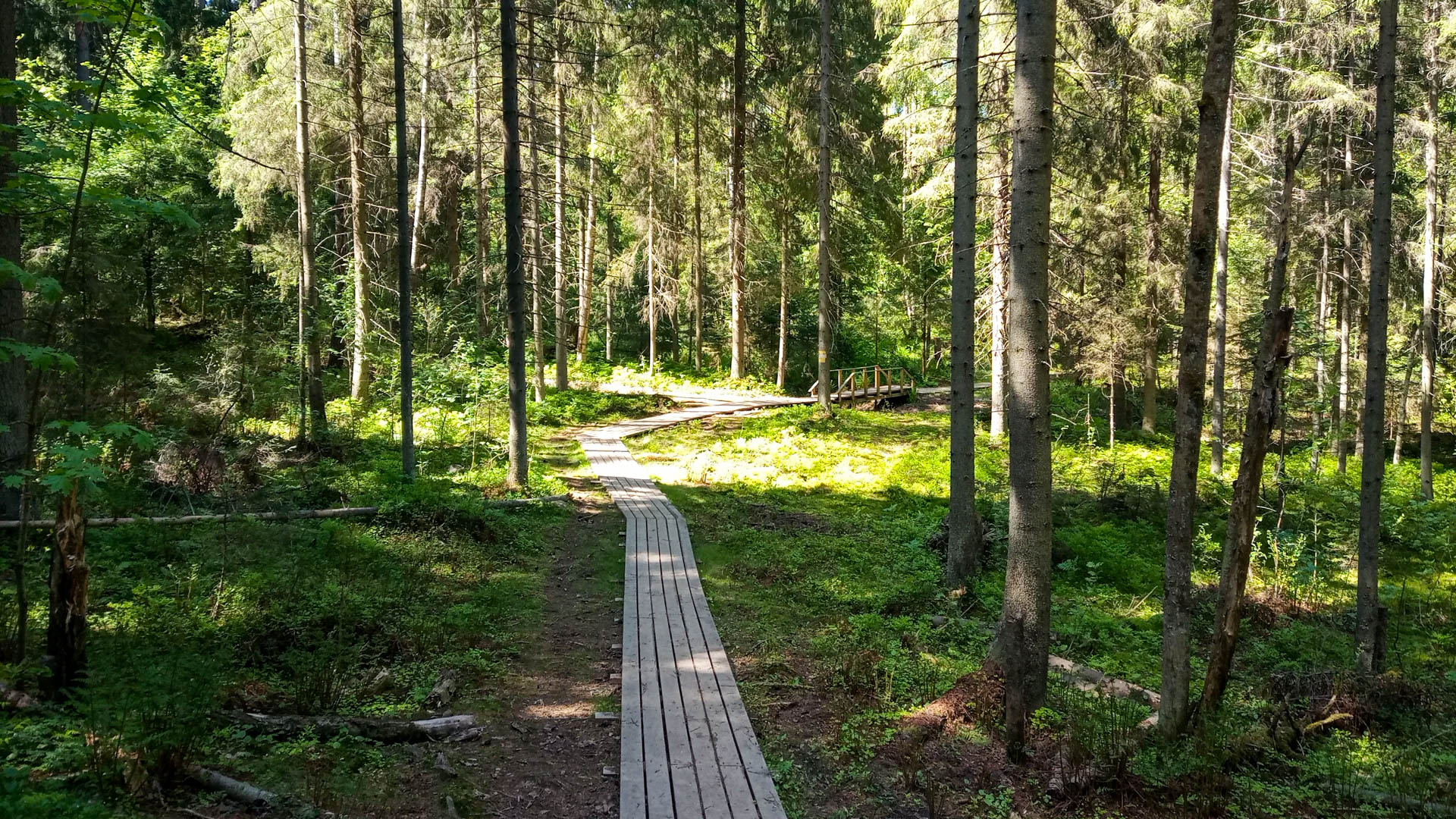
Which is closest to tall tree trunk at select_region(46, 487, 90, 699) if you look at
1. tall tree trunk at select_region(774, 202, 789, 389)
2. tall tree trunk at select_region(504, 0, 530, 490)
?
tall tree trunk at select_region(504, 0, 530, 490)

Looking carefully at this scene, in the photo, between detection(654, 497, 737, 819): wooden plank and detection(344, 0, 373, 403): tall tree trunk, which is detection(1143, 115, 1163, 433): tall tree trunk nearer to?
detection(654, 497, 737, 819): wooden plank

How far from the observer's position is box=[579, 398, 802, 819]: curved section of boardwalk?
430cm

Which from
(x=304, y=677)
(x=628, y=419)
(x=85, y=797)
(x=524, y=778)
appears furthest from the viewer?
(x=628, y=419)

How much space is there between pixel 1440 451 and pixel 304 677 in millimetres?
30344

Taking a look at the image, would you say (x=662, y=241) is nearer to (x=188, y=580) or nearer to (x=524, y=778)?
(x=188, y=580)

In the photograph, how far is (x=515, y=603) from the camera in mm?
→ 7992

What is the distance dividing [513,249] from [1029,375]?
890 cm

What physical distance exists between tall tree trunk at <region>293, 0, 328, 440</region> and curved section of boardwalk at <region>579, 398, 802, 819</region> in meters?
7.50

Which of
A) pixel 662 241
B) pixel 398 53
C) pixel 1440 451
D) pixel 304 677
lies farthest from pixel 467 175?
pixel 1440 451

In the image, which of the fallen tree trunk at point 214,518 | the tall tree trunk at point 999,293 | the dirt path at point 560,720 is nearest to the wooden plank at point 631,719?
the dirt path at point 560,720

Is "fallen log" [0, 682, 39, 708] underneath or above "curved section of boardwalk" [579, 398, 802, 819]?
above

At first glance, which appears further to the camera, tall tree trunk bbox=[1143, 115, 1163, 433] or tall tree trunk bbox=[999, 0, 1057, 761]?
tall tree trunk bbox=[1143, 115, 1163, 433]

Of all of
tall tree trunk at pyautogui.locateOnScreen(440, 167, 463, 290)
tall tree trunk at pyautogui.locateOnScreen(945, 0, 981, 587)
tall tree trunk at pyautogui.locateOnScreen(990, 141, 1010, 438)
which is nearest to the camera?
tall tree trunk at pyautogui.locateOnScreen(945, 0, 981, 587)

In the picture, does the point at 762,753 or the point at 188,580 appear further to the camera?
the point at 188,580
